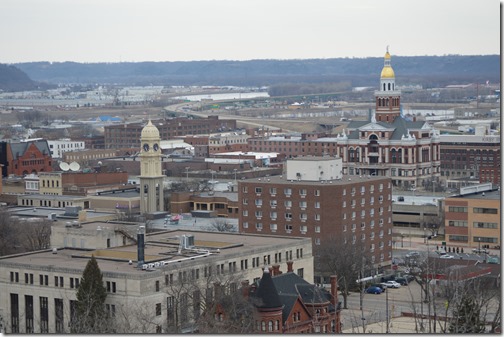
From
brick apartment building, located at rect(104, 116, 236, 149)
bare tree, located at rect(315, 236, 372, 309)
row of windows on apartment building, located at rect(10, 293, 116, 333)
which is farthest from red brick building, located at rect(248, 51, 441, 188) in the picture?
row of windows on apartment building, located at rect(10, 293, 116, 333)

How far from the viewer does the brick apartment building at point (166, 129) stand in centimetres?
15850

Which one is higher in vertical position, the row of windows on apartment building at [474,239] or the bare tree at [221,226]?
the bare tree at [221,226]

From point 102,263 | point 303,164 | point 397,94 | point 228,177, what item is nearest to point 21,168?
point 228,177

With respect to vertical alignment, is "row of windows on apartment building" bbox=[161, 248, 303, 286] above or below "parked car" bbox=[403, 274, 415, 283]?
above

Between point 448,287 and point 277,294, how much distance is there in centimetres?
911

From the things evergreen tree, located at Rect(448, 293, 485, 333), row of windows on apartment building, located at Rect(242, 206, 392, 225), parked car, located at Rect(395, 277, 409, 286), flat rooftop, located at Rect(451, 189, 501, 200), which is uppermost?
evergreen tree, located at Rect(448, 293, 485, 333)

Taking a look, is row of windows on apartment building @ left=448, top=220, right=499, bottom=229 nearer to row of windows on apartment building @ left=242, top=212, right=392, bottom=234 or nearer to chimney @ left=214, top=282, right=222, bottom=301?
row of windows on apartment building @ left=242, top=212, right=392, bottom=234

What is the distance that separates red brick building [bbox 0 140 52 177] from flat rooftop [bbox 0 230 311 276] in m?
51.0

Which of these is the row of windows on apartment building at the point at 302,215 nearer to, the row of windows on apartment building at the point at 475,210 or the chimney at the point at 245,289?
the row of windows on apartment building at the point at 475,210

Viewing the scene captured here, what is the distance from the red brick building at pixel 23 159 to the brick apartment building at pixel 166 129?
4077 centimetres

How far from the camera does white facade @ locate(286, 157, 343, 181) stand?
71.6 meters

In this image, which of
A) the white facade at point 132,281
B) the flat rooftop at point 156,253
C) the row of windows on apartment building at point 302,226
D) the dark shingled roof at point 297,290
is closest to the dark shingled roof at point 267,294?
the dark shingled roof at point 297,290

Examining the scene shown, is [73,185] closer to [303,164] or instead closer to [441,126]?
[303,164]

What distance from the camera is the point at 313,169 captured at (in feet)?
235
